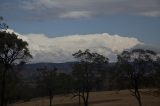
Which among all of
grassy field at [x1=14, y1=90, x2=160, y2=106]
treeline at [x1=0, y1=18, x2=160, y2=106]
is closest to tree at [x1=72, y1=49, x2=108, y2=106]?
treeline at [x1=0, y1=18, x2=160, y2=106]

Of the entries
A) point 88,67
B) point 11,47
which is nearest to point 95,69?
point 88,67

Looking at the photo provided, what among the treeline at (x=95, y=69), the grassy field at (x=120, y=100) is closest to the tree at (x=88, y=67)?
the treeline at (x=95, y=69)

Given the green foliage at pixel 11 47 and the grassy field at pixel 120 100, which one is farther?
the grassy field at pixel 120 100

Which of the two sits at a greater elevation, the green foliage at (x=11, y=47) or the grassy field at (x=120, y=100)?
the green foliage at (x=11, y=47)

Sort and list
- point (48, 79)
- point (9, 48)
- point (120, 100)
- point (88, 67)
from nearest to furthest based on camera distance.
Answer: point (9, 48)
point (88, 67)
point (48, 79)
point (120, 100)

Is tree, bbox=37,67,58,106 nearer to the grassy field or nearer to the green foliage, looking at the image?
the grassy field

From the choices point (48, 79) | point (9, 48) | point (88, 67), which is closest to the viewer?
point (9, 48)

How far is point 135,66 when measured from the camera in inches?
2303

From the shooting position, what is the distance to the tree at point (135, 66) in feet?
191

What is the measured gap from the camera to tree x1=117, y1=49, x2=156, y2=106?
2291 inches

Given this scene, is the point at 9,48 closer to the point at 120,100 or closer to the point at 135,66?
the point at 135,66

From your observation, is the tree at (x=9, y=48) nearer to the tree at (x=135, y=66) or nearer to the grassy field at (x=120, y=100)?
the tree at (x=135, y=66)

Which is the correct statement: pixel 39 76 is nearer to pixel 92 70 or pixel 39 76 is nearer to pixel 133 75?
pixel 92 70

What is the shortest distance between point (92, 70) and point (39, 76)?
117 ft
